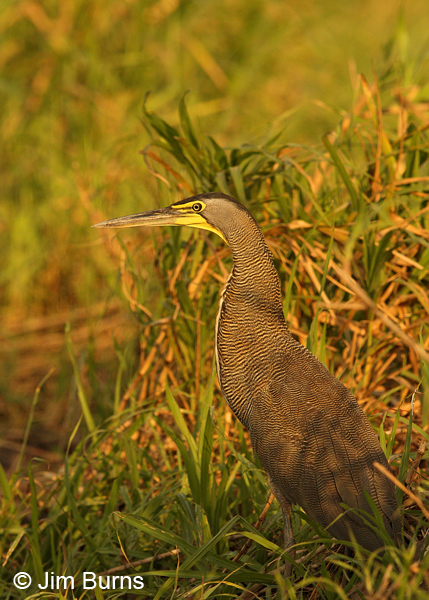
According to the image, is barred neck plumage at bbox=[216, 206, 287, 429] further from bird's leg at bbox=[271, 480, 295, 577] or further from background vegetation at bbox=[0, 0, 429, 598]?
bird's leg at bbox=[271, 480, 295, 577]

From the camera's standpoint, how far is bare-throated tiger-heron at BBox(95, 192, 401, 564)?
7.16ft

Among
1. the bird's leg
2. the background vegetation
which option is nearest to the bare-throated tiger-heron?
the bird's leg

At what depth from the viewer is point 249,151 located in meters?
3.27

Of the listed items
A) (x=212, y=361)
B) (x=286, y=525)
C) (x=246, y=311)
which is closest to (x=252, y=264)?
(x=246, y=311)

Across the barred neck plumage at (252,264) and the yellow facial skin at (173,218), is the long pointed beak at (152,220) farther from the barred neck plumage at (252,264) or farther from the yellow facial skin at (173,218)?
the barred neck plumage at (252,264)

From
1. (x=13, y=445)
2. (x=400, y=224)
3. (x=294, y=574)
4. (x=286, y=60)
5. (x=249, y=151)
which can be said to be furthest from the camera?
(x=286, y=60)

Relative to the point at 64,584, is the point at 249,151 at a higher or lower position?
higher

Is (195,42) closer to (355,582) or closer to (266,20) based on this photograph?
(266,20)

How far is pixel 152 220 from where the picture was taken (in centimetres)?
270

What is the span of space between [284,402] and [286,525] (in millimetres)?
416

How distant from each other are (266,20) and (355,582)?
556 cm

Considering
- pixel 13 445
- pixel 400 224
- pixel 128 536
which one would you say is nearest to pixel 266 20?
pixel 400 224

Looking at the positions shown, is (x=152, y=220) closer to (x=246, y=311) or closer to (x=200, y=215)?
(x=200, y=215)

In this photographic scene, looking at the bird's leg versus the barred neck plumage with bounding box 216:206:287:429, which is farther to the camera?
the barred neck plumage with bounding box 216:206:287:429
